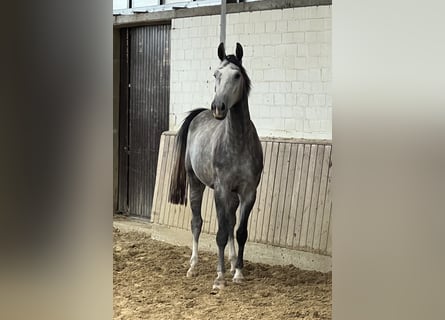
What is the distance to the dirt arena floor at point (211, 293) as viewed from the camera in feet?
11.0

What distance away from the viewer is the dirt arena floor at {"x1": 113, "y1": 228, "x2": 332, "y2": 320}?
336cm

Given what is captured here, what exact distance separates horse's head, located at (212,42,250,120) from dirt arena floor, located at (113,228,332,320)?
1076 mm

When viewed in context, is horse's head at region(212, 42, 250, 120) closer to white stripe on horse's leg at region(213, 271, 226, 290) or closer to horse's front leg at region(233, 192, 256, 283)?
horse's front leg at region(233, 192, 256, 283)

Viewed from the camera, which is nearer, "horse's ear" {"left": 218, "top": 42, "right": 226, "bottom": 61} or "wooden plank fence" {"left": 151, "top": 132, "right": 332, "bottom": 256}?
"wooden plank fence" {"left": 151, "top": 132, "right": 332, "bottom": 256}

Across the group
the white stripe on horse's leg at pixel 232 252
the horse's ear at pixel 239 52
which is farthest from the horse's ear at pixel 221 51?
the white stripe on horse's leg at pixel 232 252

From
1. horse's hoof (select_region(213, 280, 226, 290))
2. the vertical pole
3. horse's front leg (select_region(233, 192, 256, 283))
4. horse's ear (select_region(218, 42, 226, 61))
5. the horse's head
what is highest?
the vertical pole

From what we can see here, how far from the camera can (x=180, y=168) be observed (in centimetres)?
441

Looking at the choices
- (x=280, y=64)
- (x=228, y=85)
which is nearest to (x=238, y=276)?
(x=228, y=85)

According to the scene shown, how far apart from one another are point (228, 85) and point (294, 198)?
86 cm

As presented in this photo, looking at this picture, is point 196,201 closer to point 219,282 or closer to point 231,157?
point 231,157

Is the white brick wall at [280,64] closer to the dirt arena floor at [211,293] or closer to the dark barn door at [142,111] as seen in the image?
the dark barn door at [142,111]

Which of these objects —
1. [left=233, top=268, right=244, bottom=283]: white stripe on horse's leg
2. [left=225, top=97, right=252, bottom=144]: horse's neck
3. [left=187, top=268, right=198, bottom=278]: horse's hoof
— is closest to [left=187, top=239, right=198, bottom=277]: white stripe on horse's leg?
[left=187, top=268, right=198, bottom=278]: horse's hoof

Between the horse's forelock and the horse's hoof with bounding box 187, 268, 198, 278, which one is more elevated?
the horse's forelock
